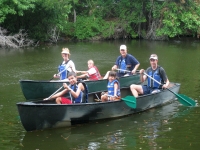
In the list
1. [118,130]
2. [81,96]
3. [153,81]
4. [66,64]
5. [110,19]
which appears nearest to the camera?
[118,130]

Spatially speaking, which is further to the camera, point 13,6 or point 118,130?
point 13,6

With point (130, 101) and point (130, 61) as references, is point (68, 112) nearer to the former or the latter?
point (130, 101)

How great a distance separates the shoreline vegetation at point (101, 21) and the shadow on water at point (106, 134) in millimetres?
18576

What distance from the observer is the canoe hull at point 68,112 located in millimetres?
8742

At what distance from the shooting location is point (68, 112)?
9219mm

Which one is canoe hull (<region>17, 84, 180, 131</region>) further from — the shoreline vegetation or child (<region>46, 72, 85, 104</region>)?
the shoreline vegetation

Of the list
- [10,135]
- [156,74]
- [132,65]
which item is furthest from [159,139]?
[132,65]

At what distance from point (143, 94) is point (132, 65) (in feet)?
6.14

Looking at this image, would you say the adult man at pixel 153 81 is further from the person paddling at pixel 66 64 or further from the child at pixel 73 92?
the person paddling at pixel 66 64

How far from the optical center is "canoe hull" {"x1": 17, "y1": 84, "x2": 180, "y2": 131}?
874 cm

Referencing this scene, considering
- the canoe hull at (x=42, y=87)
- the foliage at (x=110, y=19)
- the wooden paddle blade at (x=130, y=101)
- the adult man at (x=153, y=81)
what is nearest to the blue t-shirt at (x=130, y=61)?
the canoe hull at (x=42, y=87)

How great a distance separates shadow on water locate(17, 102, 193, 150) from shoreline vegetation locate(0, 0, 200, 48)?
18.6 m

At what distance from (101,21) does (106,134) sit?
2739 centimetres

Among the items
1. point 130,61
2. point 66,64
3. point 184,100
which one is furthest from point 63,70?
point 184,100
